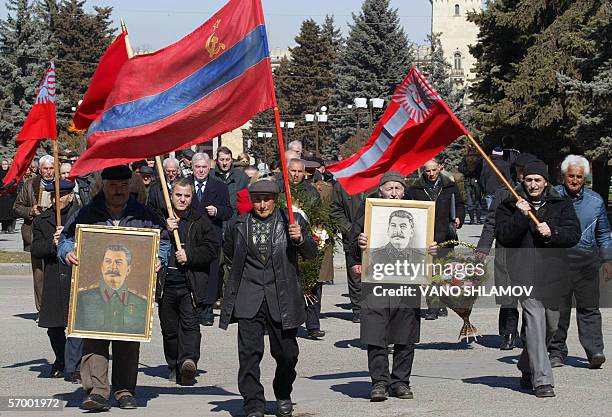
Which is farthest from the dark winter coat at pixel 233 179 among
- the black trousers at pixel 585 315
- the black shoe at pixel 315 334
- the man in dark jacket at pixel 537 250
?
the man in dark jacket at pixel 537 250

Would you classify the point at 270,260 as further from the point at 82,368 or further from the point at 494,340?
the point at 494,340

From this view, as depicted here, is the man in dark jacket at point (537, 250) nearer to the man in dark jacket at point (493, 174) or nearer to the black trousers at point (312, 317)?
the black trousers at point (312, 317)

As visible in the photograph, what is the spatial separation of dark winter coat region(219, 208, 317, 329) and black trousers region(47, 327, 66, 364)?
7.80ft

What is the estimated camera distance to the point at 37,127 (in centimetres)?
1111

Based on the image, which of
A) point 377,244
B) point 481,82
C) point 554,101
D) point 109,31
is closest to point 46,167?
point 377,244

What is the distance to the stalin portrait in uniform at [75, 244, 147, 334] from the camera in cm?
919

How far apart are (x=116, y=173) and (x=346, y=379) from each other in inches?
113

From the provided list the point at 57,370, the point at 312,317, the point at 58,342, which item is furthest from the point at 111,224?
the point at 312,317

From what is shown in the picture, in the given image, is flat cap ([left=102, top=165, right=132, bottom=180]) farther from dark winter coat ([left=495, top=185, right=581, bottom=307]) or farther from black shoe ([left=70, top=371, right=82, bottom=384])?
dark winter coat ([left=495, top=185, right=581, bottom=307])

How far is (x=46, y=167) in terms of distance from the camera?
12.7 m

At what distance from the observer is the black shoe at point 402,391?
9641mm

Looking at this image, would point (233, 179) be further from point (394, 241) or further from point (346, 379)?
point (394, 241)

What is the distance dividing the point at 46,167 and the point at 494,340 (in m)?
4.94

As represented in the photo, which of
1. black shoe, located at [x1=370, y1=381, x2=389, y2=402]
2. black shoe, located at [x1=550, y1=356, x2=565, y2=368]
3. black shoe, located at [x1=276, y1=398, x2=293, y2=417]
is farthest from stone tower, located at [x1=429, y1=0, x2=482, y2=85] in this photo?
black shoe, located at [x1=276, y1=398, x2=293, y2=417]
